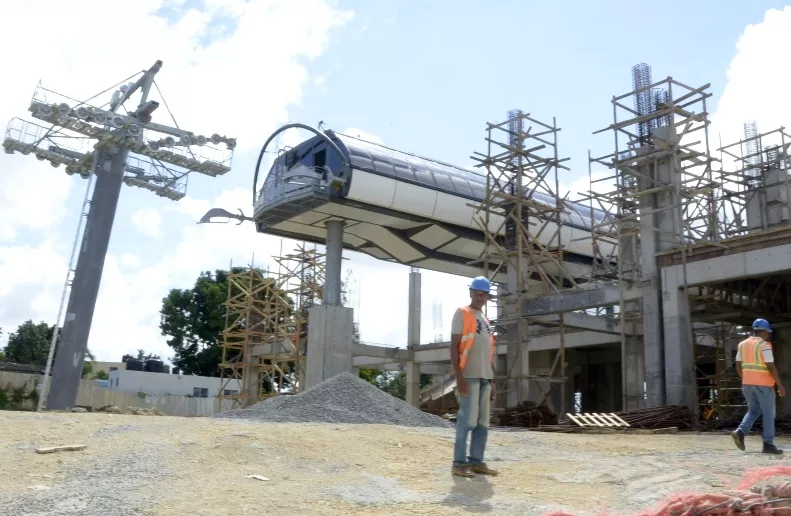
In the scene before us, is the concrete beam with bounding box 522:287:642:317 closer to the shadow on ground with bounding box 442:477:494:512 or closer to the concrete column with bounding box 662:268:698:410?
the concrete column with bounding box 662:268:698:410

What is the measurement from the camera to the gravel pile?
1322cm

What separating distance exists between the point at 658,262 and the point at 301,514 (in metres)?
17.5

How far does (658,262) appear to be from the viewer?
20859 mm

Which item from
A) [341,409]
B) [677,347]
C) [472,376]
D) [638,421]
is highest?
[677,347]

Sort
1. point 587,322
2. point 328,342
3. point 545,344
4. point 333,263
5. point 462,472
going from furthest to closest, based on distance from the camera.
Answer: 1. point 545,344
2. point 333,263
3. point 328,342
4. point 587,322
5. point 462,472

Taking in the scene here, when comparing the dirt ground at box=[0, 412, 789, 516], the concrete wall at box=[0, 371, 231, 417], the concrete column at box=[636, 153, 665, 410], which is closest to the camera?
the dirt ground at box=[0, 412, 789, 516]

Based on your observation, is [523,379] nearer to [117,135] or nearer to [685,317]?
[685,317]

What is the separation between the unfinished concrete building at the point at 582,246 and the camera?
2034cm

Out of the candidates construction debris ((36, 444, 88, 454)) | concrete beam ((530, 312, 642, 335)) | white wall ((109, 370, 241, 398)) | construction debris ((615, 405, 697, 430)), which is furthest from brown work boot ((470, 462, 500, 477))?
white wall ((109, 370, 241, 398))

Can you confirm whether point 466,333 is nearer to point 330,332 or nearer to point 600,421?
point 600,421

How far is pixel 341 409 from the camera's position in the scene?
45.0 feet

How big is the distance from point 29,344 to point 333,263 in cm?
4271

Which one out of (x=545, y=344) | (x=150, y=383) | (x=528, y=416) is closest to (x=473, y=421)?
(x=528, y=416)

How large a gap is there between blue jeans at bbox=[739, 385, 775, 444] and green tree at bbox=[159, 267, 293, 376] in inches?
1995
